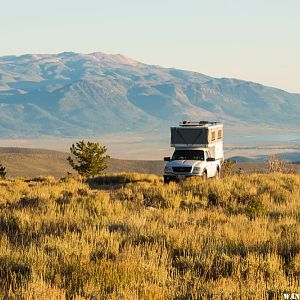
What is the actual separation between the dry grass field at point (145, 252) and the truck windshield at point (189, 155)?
10163mm

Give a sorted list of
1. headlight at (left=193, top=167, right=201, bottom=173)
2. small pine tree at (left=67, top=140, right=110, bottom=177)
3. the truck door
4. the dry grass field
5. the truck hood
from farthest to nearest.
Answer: small pine tree at (left=67, top=140, right=110, bottom=177) < the truck door < the truck hood < headlight at (left=193, top=167, right=201, bottom=173) < the dry grass field

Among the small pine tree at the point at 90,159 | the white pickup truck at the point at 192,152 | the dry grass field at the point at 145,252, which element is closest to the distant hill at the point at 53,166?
the small pine tree at the point at 90,159

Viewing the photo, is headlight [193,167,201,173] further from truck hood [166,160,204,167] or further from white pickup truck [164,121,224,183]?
truck hood [166,160,204,167]

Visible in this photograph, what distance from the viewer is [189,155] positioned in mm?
27062

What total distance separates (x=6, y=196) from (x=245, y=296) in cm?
1371

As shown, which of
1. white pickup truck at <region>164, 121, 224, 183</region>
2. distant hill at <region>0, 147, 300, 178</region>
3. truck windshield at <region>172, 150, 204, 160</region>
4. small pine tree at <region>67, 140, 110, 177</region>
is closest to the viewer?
white pickup truck at <region>164, 121, 224, 183</region>

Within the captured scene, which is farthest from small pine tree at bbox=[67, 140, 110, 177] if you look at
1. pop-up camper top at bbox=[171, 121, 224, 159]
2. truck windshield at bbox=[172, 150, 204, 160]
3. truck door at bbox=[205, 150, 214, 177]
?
truck door at bbox=[205, 150, 214, 177]

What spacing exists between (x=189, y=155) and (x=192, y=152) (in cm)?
20

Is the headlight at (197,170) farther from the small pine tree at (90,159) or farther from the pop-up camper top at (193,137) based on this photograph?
the small pine tree at (90,159)

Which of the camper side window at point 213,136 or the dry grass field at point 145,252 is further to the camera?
the camper side window at point 213,136

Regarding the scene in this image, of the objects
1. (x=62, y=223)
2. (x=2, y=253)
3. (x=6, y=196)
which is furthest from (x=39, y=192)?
(x=2, y=253)

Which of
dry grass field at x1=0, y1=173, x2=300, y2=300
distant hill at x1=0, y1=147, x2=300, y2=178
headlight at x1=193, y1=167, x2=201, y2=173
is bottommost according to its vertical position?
distant hill at x1=0, y1=147, x2=300, y2=178

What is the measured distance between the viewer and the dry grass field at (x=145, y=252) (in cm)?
773

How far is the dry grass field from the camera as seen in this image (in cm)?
773
